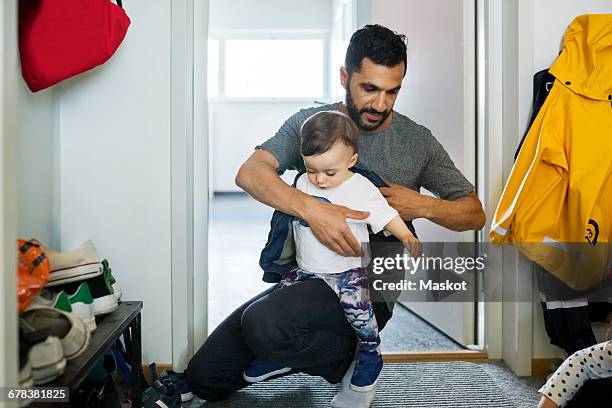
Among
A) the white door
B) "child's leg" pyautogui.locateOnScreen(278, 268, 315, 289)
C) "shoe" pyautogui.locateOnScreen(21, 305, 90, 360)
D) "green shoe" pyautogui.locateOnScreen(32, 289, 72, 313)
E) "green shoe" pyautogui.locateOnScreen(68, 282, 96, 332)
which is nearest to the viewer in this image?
"shoe" pyautogui.locateOnScreen(21, 305, 90, 360)

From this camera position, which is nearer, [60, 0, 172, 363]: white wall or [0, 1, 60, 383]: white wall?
[0, 1, 60, 383]: white wall

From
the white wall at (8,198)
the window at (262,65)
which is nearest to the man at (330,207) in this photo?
the window at (262,65)

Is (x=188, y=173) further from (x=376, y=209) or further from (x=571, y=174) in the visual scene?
(x=571, y=174)

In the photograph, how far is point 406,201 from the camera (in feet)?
5.01

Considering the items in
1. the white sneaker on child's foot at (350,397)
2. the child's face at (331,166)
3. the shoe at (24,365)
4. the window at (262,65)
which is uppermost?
the window at (262,65)

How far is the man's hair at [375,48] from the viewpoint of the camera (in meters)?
1.52

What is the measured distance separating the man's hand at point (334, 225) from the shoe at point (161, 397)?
21.7 inches

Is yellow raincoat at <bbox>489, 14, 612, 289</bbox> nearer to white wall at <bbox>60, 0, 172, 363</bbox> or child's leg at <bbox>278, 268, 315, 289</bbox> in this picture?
child's leg at <bbox>278, 268, 315, 289</bbox>

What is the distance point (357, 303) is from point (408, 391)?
0.36m

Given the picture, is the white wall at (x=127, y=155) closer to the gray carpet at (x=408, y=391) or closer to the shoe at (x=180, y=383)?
the shoe at (x=180, y=383)

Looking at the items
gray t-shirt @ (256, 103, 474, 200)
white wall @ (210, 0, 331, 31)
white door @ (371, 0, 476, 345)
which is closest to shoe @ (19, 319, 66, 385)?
gray t-shirt @ (256, 103, 474, 200)

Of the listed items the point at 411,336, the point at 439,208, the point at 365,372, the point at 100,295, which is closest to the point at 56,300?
the point at 100,295

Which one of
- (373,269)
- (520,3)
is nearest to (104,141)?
(373,269)

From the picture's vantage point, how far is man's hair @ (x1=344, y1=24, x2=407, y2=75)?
1521 mm
